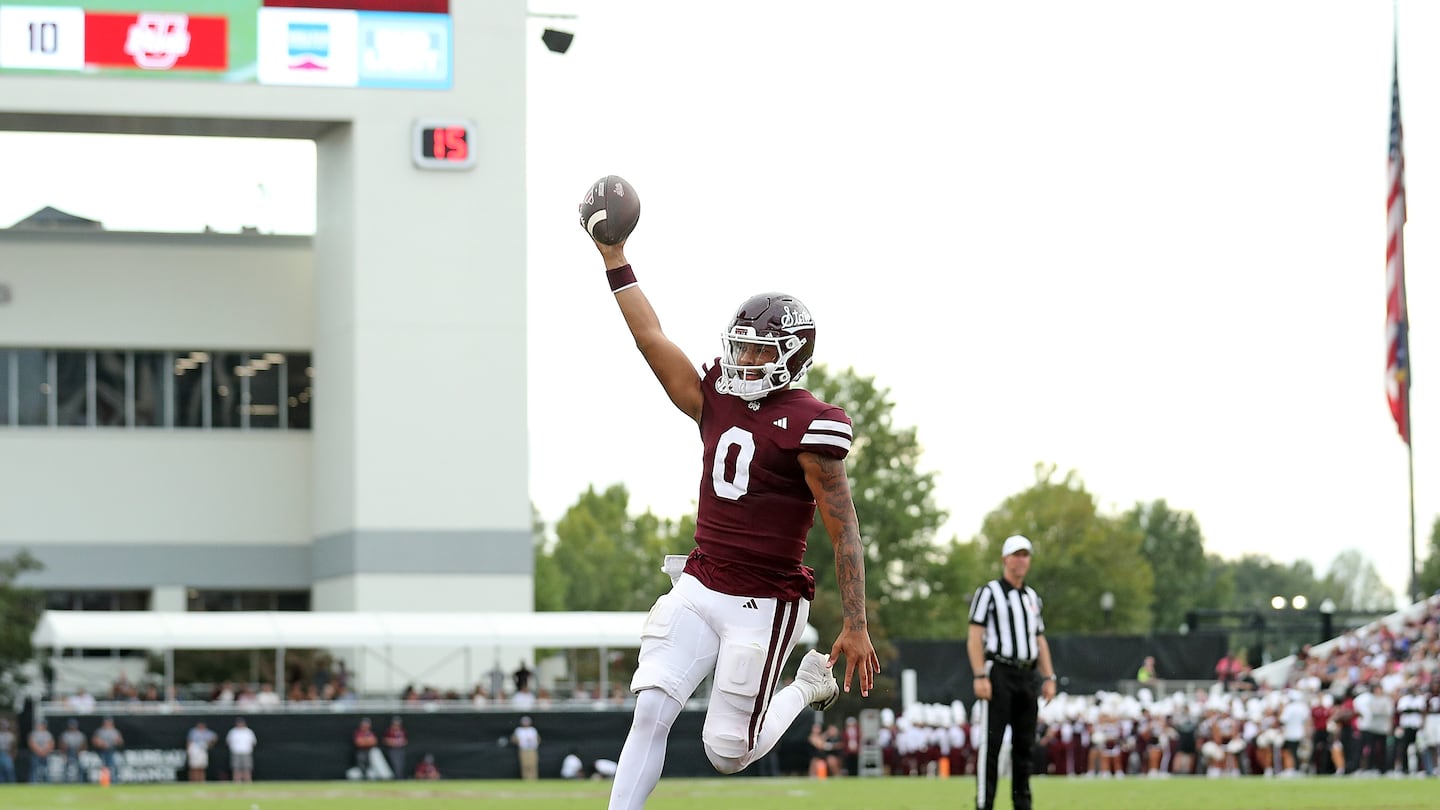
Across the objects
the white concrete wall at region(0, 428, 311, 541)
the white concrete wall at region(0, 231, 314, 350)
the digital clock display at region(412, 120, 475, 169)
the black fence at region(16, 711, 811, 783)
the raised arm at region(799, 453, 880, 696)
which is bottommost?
the black fence at region(16, 711, 811, 783)

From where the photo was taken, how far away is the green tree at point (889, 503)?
78.8 metres

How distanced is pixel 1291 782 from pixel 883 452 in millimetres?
53786

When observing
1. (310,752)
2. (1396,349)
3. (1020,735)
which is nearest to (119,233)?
(310,752)

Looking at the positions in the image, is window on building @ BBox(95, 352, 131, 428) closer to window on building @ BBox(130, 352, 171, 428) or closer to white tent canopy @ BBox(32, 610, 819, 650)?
window on building @ BBox(130, 352, 171, 428)

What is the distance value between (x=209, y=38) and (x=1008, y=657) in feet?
111

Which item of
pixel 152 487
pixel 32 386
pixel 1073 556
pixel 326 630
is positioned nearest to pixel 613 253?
pixel 326 630

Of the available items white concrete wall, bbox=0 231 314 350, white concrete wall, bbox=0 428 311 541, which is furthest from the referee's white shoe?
white concrete wall, bbox=0 428 311 541

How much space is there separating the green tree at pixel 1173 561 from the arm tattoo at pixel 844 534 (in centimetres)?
12286

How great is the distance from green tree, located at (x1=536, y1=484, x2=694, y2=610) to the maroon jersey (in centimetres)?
9996

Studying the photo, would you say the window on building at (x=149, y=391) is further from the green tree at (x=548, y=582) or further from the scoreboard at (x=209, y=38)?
the green tree at (x=548, y=582)

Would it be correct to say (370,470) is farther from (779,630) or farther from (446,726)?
(779,630)

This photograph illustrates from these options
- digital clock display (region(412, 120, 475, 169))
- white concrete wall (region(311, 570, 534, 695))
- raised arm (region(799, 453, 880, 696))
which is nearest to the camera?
raised arm (region(799, 453, 880, 696))

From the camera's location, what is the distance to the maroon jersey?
25.0 feet

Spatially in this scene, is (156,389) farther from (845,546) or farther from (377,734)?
(845,546)
